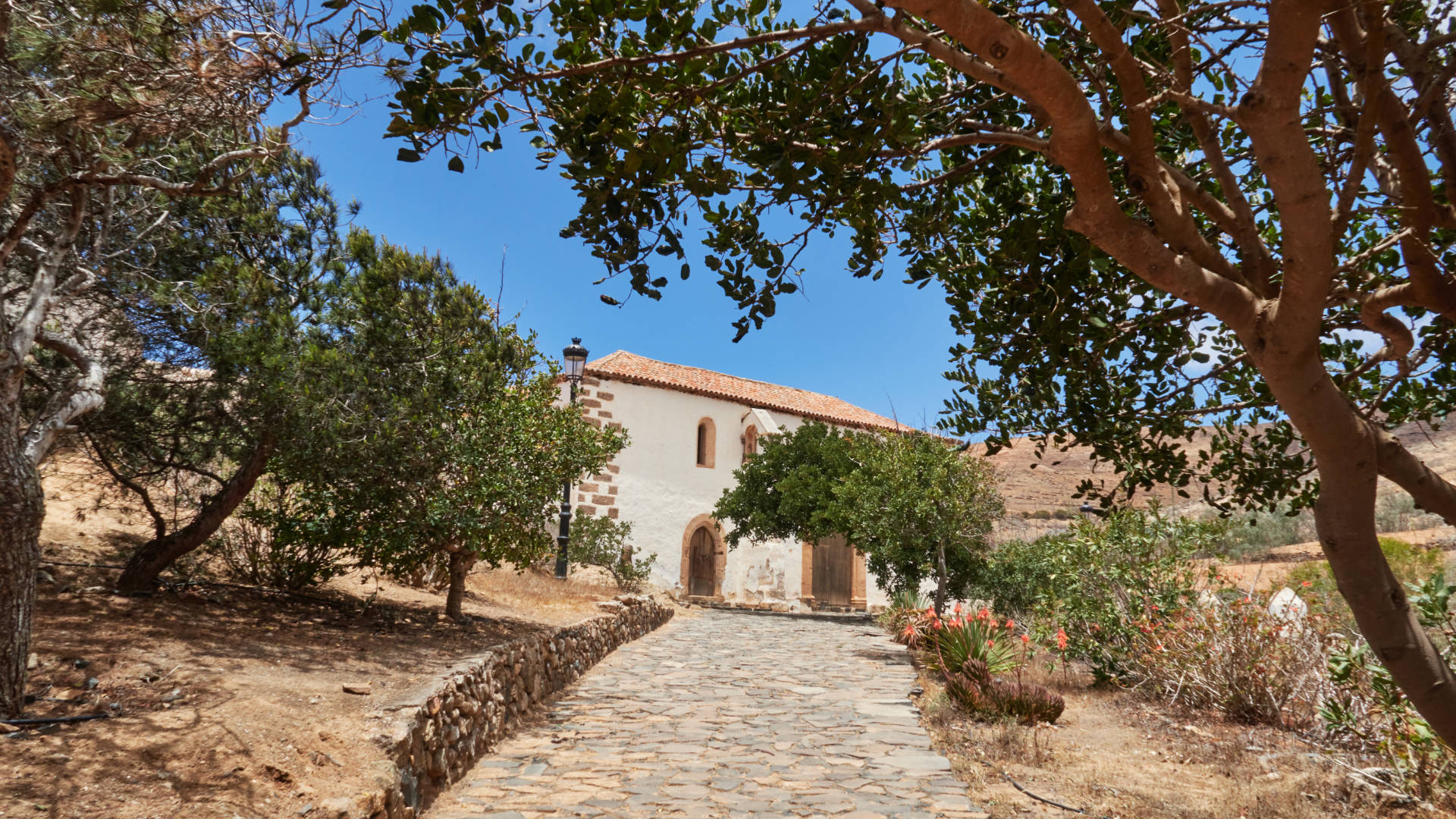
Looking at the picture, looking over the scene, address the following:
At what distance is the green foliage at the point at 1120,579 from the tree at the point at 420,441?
613 cm

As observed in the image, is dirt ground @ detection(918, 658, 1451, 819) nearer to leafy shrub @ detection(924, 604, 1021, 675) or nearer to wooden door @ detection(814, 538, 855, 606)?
leafy shrub @ detection(924, 604, 1021, 675)

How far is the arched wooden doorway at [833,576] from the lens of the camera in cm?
2466

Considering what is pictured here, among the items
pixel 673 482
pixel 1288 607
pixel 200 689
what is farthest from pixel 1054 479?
pixel 200 689

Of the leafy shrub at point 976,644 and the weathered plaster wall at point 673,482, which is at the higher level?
the weathered plaster wall at point 673,482

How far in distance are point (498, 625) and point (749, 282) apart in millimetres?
6131

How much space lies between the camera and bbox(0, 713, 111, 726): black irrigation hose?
363 centimetres

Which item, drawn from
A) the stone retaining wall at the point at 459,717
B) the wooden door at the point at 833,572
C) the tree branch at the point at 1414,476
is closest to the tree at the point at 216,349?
the stone retaining wall at the point at 459,717

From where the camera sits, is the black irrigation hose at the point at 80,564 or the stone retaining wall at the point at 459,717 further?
the black irrigation hose at the point at 80,564

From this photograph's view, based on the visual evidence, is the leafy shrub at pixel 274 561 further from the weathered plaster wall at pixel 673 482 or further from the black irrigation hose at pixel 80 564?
the weathered plaster wall at pixel 673 482

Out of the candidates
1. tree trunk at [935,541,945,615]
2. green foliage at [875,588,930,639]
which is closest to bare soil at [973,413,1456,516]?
green foliage at [875,588,930,639]

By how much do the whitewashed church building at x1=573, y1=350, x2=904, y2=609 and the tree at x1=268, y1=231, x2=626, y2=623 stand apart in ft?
42.3

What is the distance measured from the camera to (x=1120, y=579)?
8.85 m

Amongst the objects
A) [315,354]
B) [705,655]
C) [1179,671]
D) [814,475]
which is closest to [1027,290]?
[1179,671]

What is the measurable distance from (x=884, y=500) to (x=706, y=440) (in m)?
9.95
